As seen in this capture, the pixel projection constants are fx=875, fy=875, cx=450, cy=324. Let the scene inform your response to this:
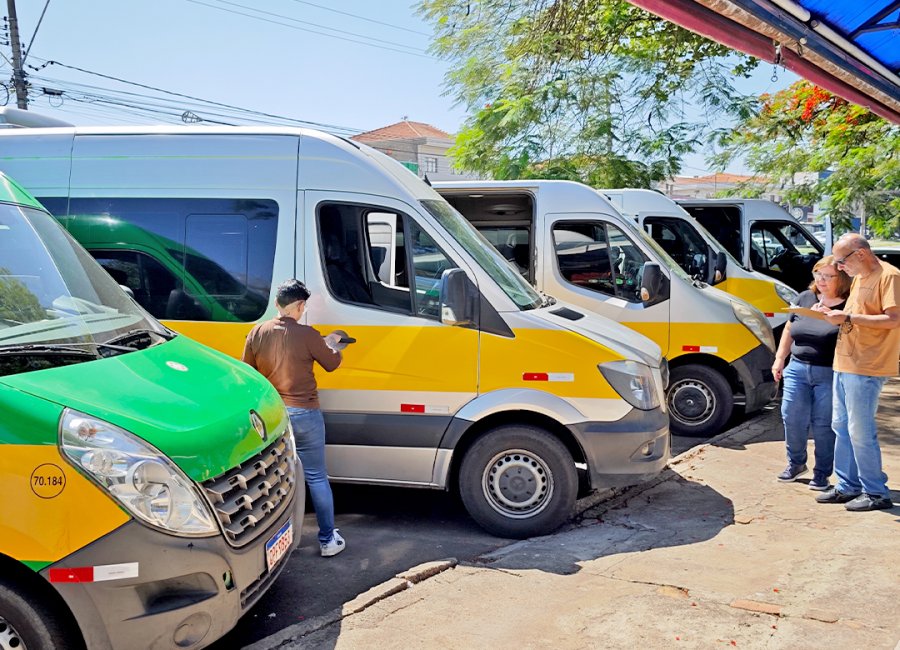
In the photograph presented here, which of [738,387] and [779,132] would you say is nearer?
[738,387]

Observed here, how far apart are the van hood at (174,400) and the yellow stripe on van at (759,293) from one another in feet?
26.0

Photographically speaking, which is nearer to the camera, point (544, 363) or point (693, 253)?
point (544, 363)

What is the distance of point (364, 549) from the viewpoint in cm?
554

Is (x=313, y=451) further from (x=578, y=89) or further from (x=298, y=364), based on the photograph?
(x=578, y=89)

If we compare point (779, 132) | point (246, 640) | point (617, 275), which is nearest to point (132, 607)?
point (246, 640)

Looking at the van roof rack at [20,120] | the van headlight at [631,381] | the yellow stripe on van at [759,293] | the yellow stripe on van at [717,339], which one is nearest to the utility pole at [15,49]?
the van roof rack at [20,120]

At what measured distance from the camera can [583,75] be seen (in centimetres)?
1336

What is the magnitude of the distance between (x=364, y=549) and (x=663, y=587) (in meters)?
1.87

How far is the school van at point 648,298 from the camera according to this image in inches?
349

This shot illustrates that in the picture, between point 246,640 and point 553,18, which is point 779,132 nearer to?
point 553,18

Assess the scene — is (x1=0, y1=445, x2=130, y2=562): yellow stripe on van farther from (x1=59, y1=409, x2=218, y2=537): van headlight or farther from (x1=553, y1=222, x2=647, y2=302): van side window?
(x1=553, y1=222, x2=647, y2=302): van side window

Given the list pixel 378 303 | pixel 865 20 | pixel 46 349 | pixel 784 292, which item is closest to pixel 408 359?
pixel 378 303

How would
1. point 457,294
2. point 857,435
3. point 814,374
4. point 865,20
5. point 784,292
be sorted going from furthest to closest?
point 784,292
point 865,20
point 814,374
point 857,435
point 457,294

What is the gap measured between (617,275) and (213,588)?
250 inches
